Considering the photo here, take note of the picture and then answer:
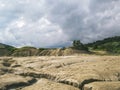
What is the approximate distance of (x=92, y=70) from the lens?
28266mm

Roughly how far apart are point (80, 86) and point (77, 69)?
15.6ft

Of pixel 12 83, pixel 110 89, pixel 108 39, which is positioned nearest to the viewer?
pixel 110 89

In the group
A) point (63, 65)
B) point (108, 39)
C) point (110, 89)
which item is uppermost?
point (108, 39)

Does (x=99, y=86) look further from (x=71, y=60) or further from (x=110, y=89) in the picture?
(x=71, y=60)

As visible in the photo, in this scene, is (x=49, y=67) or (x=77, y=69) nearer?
(x=77, y=69)

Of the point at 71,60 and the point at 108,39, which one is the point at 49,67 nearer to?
the point at 71,60

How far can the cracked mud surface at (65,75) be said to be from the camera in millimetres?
24953

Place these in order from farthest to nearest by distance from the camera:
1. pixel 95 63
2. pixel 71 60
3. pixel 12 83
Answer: pixel 71 60
pixel 95 63
pixel 12 83

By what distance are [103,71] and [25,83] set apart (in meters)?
7.12

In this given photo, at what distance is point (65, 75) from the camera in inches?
1090

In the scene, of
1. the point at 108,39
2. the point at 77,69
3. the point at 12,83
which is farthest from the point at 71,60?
the point at 108,39

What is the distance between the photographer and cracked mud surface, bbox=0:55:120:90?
81.9 ft

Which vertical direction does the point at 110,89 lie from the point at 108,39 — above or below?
below

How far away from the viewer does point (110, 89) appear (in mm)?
23234
